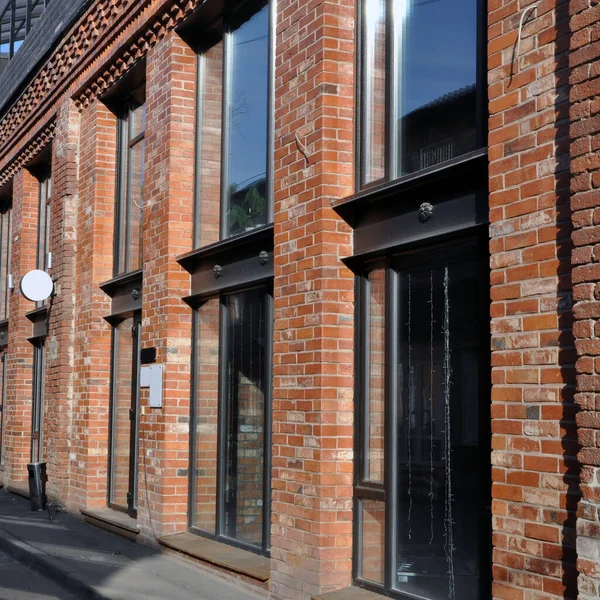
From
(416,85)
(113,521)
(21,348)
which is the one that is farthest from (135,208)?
(416,85)

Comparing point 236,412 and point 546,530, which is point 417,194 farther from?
point 236,412

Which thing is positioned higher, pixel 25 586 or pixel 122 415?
pixel 122 415

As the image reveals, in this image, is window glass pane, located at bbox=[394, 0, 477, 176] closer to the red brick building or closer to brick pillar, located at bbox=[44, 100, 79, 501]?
the red brick building

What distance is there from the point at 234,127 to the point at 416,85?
2801 millimetres

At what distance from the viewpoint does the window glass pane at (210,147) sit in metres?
9.08

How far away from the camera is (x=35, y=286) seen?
40.0 ft

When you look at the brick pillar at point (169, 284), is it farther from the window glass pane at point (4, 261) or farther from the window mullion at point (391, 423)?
the window glass pane at point (4, 261)

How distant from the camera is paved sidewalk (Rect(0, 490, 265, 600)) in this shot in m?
7.27

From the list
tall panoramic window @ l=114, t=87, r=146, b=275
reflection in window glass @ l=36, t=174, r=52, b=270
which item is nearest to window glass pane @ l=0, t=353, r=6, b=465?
reflection in window glass @ l=36, t=174, r=52, b=270

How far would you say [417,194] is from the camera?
611cm

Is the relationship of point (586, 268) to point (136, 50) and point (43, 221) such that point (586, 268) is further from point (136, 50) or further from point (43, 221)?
point (43, 221)

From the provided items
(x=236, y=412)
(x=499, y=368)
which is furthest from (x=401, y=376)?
(x=236, y=412)

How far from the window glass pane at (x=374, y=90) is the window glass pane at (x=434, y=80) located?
7.0 inches

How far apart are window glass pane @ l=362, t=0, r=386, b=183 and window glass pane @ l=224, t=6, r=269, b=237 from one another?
4.96 ft
